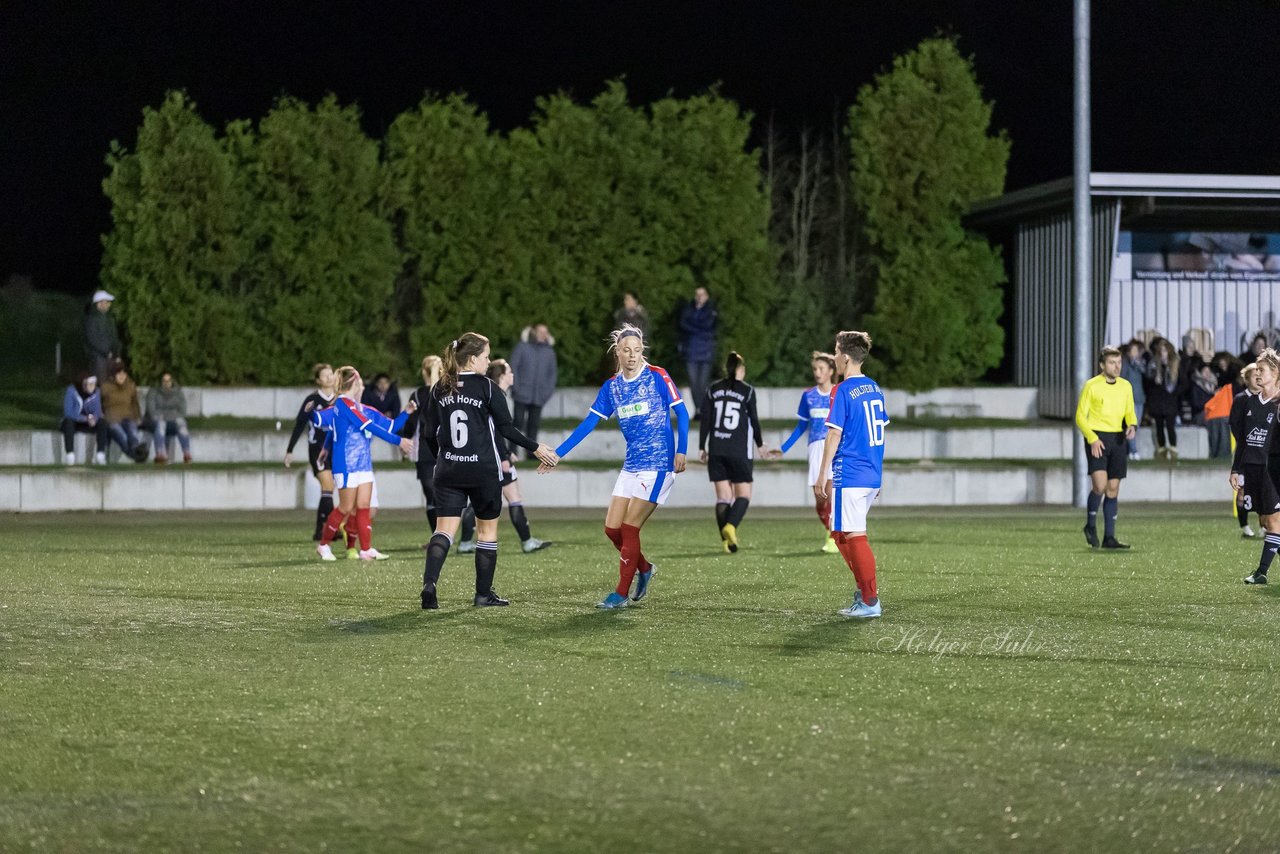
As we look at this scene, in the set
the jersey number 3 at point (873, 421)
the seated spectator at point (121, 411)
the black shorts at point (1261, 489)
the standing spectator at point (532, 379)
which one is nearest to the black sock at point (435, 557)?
the jersey number 3 at point (873, 421)

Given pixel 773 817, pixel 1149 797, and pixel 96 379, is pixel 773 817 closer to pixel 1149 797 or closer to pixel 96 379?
pixel 1149 797

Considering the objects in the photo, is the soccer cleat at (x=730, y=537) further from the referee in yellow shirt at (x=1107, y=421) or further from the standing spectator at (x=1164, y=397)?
the standing spectator at (x=1164, y=397)

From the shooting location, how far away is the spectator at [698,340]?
2534 cm

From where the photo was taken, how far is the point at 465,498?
1145 centimetres

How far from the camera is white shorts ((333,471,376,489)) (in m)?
15.0

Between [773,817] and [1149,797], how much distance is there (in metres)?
1.46

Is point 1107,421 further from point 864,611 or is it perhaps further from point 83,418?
point 83,418

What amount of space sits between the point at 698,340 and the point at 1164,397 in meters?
7.65

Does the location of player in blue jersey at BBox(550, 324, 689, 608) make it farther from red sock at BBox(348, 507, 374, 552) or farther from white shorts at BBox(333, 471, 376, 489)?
red sock at BBox(348, 507, 374, 552)

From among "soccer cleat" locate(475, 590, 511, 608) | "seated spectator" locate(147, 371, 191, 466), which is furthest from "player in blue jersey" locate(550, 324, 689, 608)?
"seated spectator" locate(147, 371, 191, 466)

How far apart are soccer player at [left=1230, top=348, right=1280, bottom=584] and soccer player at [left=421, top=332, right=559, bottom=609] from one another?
6.24 metres

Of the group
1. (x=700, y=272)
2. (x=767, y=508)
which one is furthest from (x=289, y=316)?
(x=767, y=508)

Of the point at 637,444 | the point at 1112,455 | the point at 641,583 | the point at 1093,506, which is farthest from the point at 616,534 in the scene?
the point at 1093,506

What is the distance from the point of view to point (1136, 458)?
26344mm
